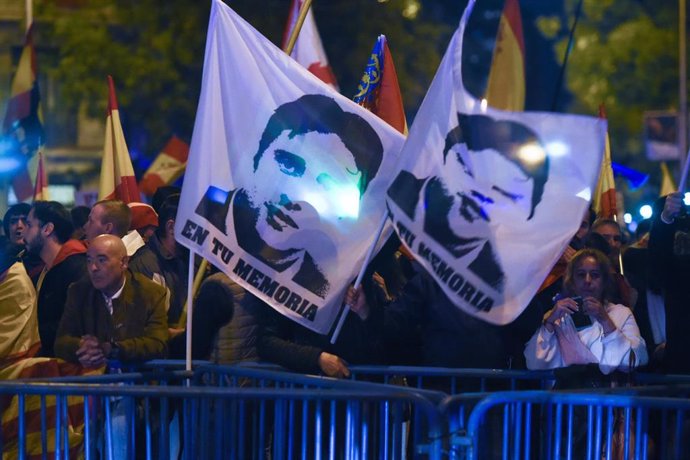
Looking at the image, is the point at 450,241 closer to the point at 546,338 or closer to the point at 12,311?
the point at 546,338

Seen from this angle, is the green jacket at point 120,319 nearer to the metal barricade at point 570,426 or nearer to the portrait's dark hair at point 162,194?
the metal barricade at point 570,426

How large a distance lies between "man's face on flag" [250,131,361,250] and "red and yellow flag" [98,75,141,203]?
3570mm

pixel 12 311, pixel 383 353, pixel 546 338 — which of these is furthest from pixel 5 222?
pixel 546 338

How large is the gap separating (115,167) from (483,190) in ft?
15.8

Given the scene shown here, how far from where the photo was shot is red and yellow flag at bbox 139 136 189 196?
14.7 meters

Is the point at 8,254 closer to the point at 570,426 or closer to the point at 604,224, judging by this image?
the point at 604,224

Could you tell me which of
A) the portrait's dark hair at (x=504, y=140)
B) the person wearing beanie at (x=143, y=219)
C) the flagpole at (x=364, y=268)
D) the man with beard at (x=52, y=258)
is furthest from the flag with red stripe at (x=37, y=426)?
the person wearing beanie at (x=143, y=219)

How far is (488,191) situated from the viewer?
265 inches

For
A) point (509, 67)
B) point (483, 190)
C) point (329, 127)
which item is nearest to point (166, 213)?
point (329, 127)

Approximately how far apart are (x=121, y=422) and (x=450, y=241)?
1.72 m

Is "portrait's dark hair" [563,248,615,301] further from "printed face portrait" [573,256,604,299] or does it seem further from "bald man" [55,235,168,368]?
"bald man" [55,235,168,368]

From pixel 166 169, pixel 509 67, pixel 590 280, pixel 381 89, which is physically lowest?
pixel 590 280

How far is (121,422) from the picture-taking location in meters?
6.84

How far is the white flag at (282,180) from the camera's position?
7.27 meters
